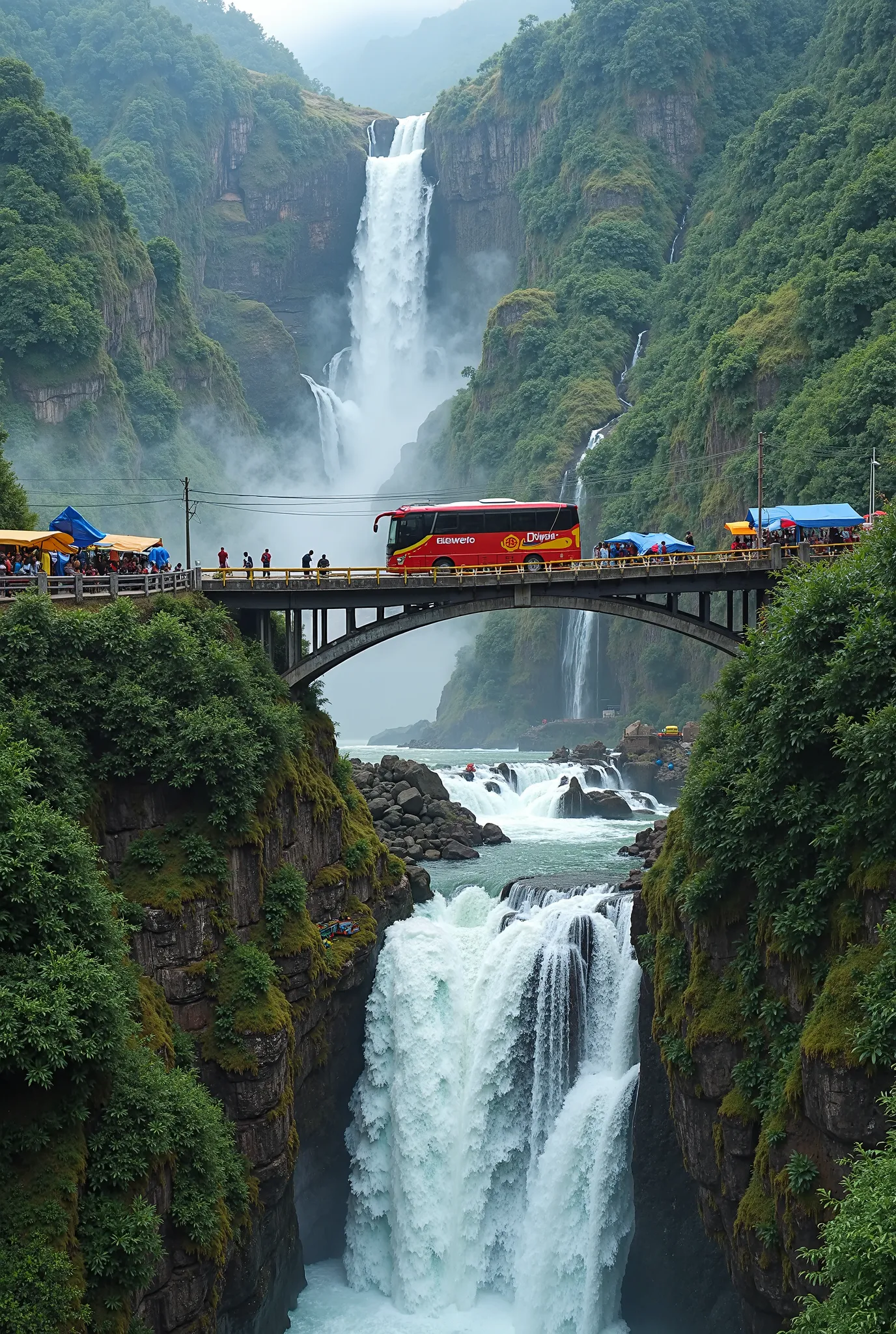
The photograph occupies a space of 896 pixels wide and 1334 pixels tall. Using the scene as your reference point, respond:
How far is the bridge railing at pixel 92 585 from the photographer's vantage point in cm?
4062

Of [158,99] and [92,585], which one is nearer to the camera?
[92,585]

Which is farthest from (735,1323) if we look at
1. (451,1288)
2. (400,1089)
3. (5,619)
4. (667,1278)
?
(5,619)

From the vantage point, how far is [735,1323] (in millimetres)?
34875

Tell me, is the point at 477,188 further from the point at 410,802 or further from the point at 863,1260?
the point at 863,1260

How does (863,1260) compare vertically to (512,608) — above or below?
below

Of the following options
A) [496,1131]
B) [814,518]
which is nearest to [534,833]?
[814,518]

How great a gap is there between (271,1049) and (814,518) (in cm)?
2951

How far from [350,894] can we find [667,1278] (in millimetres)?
16160

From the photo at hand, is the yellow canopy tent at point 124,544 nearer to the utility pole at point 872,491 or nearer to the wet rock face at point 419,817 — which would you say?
the wet rock face at point 419,817

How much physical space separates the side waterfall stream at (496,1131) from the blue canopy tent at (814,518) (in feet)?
53.5

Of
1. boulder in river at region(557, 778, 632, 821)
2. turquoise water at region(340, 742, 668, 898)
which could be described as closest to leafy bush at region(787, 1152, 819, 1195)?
turquoise water at region(340, 742, 668, 898)

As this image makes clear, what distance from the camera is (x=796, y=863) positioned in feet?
103

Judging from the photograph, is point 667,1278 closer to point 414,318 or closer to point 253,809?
→ point 253,809

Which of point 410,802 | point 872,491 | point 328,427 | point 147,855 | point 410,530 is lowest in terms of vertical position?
point 410,802
